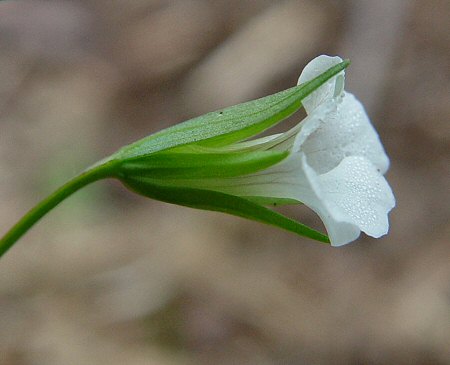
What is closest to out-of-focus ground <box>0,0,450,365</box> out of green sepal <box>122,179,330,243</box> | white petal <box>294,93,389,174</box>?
green sepal <box>122,179,330,243</box>

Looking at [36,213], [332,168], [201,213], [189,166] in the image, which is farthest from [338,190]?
[201,213]

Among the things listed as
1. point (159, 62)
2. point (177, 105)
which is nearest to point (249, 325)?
point (177, 105)

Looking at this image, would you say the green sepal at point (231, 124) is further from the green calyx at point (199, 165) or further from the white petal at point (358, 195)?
the white petal at point (358, 195)

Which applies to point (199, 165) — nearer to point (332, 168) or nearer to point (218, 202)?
point (218, 202)

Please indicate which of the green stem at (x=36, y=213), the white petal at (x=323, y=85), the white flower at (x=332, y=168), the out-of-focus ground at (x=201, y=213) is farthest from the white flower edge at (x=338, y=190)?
the out-of-focus ground at (x=201, y=213)

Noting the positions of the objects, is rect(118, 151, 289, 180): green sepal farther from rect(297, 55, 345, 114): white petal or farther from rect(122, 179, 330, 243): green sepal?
rect(297, 55, 345, 114): white petal

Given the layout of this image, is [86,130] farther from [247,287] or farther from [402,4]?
[402,4]
